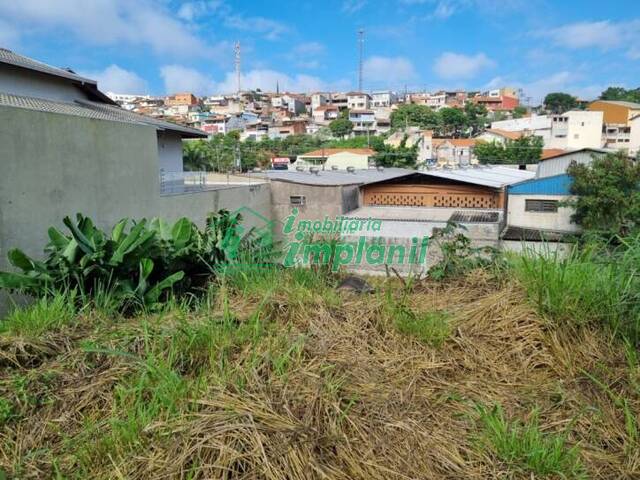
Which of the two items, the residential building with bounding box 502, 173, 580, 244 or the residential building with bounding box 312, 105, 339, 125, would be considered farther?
the residential building with bounding box 312, 105, 339, 125

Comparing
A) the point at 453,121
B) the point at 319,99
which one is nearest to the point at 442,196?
the point at 453,121

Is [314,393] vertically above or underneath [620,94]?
underneath

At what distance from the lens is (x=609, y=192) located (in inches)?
598

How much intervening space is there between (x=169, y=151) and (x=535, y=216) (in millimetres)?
16065

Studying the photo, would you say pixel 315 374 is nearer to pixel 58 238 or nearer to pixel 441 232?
pixel 441 232

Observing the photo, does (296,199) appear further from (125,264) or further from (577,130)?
(577,130)

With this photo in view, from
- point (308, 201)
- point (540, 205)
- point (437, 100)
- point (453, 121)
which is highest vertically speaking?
point (437, 100)

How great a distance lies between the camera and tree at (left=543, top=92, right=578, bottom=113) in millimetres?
92287

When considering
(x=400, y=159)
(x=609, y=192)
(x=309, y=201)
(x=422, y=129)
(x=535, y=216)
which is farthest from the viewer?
(x=422, y=129)

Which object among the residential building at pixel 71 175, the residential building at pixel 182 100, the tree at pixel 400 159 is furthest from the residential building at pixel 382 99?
the residential building at pixel 71 175

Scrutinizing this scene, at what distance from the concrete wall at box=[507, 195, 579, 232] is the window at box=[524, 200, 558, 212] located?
0.13 m

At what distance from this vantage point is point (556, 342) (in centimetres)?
197

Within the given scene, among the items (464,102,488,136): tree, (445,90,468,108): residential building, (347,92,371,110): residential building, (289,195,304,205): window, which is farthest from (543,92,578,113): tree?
(289,195,304,205): window

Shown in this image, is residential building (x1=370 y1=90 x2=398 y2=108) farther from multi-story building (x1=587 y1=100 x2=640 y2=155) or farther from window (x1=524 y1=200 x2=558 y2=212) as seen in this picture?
window (x1=524 y1=200 x2=558 y2=212)
